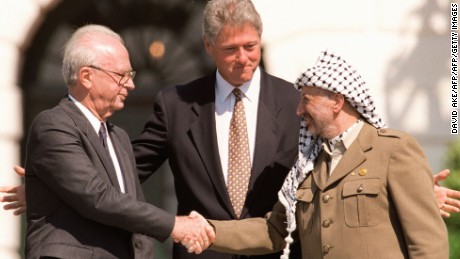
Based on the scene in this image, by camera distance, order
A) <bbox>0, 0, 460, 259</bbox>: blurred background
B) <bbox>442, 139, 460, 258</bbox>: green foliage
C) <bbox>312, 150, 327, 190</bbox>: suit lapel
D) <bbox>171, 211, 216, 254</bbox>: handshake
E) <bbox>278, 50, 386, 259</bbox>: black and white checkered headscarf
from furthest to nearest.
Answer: <bbox>0, 0, 460, 259</bbox>: blurred background
<bbox>442, 139, 460, 258</bbox>: green foliage
<bbox>171, 211, 216, 254</bbox>: handshake
<bbox>312, 150, 327, 190</bbox>: suit lapel
<bbox>278, 50, 386, 259</bbox>: black and white checkered headscarf

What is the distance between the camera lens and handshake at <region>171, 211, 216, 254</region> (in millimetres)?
5469

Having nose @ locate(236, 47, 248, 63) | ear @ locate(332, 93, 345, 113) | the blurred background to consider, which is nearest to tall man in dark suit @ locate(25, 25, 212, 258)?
nose @ locate(236, 47, 248, 63)

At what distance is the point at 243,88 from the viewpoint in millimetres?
5934

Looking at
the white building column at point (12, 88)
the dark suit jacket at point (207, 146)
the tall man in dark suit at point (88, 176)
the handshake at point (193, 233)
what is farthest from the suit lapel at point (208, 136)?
the white building column at point (12, 88)

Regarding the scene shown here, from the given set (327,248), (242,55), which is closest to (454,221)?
(242,55)

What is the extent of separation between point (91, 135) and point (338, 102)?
1.03m

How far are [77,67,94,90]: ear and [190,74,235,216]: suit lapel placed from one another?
0.78 meters

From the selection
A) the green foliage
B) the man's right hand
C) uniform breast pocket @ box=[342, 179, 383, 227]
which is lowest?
the green foliage

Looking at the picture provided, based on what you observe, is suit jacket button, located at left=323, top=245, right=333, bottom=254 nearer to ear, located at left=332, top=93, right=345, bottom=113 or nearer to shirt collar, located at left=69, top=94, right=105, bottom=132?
ear, located at left=332, top=93, right=345, bottom=113

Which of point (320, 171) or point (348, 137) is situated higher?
point (348, 137)

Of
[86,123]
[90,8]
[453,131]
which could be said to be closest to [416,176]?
[86,123]

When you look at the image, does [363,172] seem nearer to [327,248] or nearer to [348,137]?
[348,137]

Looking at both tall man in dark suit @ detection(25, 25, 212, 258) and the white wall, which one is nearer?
tall man in dark suit @ detection(25, 25, 212, 258)

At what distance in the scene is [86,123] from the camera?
523 cm
